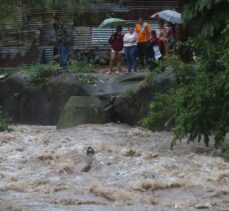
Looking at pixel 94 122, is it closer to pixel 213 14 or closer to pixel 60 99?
pixel 60 99

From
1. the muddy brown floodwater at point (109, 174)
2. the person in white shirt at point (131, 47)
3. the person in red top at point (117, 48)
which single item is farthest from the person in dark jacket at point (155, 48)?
the muddy brown floodwater at point (109, 174)

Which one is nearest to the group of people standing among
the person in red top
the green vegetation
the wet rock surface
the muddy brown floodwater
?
the person in red top

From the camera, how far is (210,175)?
10.2 m

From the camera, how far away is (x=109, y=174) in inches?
421

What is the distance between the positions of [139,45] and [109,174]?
31.7ft

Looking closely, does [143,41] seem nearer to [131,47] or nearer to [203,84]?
[131,47]

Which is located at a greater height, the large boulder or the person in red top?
the person in red top

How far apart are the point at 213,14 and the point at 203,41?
878mm

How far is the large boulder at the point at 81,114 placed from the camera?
55.8 ft

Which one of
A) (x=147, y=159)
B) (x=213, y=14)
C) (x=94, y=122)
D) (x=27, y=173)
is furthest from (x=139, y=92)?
(x=27, y=173)

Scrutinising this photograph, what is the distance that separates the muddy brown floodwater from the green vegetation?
1.65 ft

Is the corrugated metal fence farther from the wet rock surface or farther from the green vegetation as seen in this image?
the green vegetation

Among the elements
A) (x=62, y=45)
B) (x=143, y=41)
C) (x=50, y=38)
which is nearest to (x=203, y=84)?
(x=143, y=41)

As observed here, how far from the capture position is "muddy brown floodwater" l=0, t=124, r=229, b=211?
8469 mm
